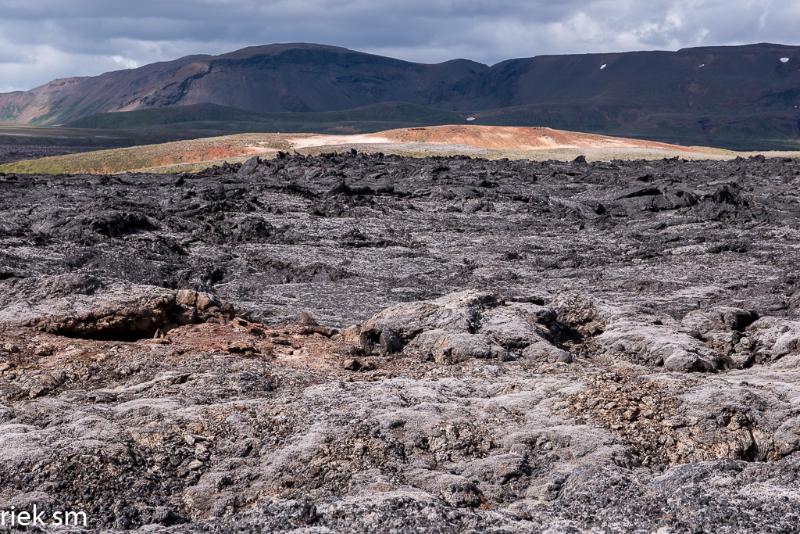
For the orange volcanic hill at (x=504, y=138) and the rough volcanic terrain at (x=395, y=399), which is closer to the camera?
the rough volcanic terrain at (x=395, y=399)

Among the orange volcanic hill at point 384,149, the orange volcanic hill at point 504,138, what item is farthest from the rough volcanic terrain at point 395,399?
the orange volcanic hill at point 504,138

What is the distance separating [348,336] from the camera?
11.0m

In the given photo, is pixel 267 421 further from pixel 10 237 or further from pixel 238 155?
pixel 238 155

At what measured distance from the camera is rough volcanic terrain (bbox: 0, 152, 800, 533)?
6121 mm

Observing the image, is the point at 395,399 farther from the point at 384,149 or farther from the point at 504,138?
the point at 504,138

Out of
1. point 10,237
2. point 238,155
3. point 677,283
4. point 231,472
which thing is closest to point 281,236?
point 10,237

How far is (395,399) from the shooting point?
7.86m

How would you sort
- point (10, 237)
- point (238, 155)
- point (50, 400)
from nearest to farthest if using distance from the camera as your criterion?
point (50, 400) < point (10, 237) < point (238, 155)

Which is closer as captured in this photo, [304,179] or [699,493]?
[699,493]

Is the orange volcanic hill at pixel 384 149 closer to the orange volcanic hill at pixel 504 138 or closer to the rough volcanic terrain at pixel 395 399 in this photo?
the orange volcanic hill at pixel 504 138

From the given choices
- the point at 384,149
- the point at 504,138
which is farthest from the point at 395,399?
the point at 504,138

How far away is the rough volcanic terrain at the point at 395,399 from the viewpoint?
20.1ft

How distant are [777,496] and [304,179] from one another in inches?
1283

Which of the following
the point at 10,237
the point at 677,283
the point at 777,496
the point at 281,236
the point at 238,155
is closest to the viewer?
the point at 777,496
